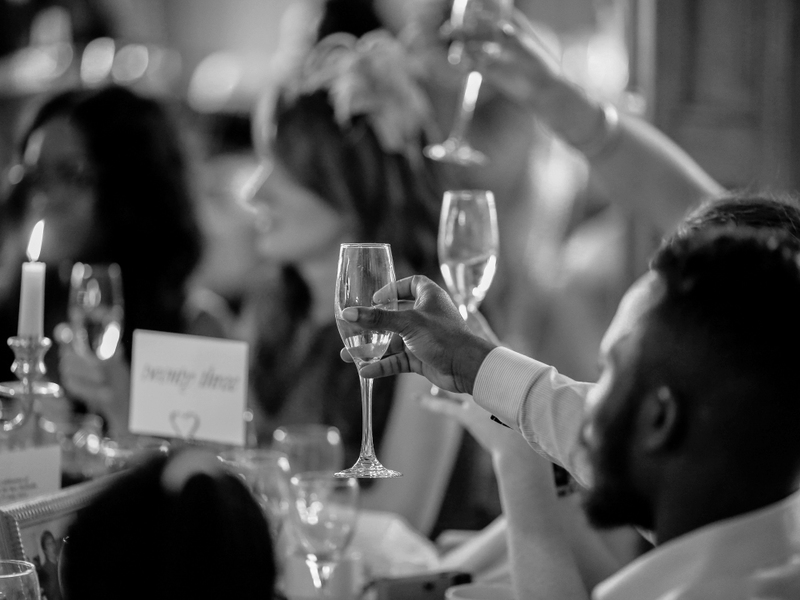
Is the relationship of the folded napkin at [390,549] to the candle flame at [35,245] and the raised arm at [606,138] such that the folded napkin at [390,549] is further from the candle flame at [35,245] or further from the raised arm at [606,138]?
the raised arm at [606,138]

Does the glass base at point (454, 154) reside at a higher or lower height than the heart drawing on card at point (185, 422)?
higher

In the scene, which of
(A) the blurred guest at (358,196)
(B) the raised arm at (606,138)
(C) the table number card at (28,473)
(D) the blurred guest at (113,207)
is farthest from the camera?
(D) the blurred guest at (113,207)

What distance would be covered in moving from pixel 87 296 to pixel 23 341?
21.2 inches

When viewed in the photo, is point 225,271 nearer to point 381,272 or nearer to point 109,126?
point 109,126

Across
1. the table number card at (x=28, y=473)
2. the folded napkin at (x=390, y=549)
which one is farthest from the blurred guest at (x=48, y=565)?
the folded napkin at (x=390, y=549)

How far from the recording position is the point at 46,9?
5.01 metres

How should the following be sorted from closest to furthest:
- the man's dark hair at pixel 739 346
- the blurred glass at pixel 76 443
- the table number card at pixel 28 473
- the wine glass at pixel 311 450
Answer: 1. the man's dark hair at pixel 739 346
2. the table number card at pixel 28 473
3. the blurred glass at pixel 76 443
4. the wine glass at pixel 311 450

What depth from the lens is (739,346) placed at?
805 mm

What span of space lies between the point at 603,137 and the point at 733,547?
47.2 inches

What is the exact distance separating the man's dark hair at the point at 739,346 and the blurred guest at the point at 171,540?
35 centimetres

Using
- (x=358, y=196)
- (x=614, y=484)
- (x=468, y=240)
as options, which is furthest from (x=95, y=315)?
(x=614, y=484)

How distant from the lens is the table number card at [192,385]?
1.55m

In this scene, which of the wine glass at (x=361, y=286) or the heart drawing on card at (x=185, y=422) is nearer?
the wine glass at (x=361, y=286)

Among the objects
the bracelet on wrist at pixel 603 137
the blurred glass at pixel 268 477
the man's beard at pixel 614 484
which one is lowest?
the blurred glass at pixel 268 477
